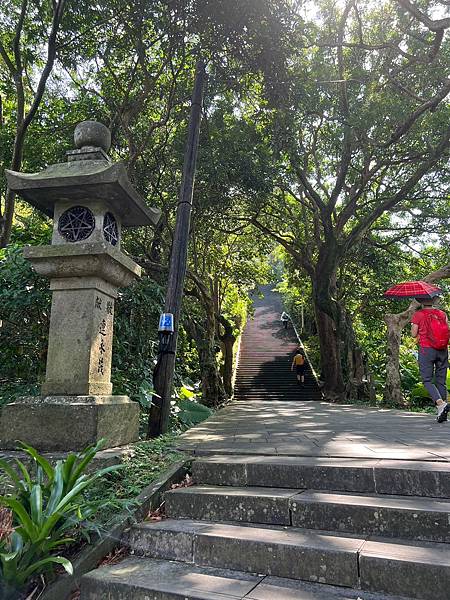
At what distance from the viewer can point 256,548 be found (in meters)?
2.60

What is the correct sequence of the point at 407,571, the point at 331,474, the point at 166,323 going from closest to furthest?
1. the point at 407,571
2. the point at 331,474
3. the point at 166,323

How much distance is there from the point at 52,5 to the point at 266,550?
8.83 metres

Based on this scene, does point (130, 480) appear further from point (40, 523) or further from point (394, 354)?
point (394, 354)

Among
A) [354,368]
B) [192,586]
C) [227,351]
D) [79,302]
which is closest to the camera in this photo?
[192,586]

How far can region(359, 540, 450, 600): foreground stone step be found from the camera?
7.16 ft

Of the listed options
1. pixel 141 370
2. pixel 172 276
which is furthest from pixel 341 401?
pixel 172 276

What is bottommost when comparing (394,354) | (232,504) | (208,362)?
(232,504)

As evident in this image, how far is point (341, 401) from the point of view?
1366 cm

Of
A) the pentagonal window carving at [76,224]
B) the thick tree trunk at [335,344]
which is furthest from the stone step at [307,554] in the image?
the thick tree trunk at [335,344]

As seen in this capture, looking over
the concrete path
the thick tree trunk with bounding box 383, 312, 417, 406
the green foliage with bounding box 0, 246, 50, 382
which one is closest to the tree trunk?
the thick tree trunk with bounding box 383, 312, 417, 406

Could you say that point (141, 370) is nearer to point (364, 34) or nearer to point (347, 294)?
point (364, 34)

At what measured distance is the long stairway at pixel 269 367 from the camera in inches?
658

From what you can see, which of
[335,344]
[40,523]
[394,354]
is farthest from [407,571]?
[335,344]

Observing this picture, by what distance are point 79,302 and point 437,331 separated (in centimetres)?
484
